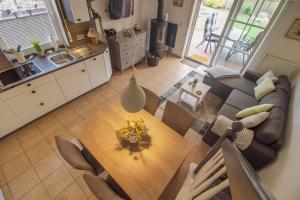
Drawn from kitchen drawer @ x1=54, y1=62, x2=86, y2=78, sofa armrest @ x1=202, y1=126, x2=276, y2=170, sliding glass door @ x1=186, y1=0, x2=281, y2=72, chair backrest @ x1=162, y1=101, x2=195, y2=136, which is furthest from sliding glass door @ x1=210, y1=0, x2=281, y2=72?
kitchen drawer @ x1=54, y1=62, x2=86, y2=78

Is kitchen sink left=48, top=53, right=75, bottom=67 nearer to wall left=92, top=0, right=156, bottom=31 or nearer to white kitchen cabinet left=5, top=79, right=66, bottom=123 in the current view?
white kitchen cabinet left=5, top=79, right=66, bottom=123

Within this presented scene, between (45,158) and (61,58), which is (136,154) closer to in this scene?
(45,158)

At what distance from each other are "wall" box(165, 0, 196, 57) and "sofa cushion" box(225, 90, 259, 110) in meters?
2.28

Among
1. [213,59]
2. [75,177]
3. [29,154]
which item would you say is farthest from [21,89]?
[213,59]

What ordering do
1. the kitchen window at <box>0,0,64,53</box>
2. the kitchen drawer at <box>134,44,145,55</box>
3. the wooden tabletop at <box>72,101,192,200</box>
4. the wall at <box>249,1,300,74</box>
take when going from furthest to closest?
the kitchen drawer at <box>134,44,145,55</box> → the wall at <box>249,1,300,74</box> → the kitchen window at <box>0,0,64,53</box> → the wooden tabletop at <box>72,101,192,200</box>

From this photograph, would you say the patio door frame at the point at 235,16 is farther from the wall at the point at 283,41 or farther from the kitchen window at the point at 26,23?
the kitchen window at the point at 26,23

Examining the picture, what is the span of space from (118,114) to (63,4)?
2246 millimetres

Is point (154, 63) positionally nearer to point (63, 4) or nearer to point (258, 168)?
point (63, 4)

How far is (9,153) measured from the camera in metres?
2.18

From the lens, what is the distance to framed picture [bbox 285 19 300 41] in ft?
8.84

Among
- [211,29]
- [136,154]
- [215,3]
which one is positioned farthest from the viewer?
[215,3]

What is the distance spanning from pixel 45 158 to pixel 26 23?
7.23 feet

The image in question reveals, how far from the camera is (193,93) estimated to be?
281 centimetres

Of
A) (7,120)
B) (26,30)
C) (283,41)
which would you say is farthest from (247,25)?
(7,120)
